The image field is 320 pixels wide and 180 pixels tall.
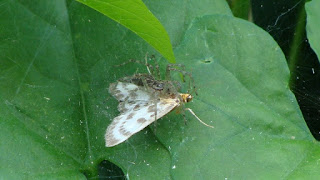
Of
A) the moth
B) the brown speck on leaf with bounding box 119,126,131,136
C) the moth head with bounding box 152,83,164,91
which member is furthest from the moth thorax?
the brown speck on leaf with bounding box 119,126,131,136

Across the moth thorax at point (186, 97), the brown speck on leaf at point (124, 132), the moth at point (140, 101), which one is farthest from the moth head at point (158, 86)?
the brown speck on leaf at point (124, 132)

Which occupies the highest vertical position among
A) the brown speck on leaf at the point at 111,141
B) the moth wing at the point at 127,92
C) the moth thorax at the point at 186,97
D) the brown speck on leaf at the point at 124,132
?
the moth thorax at the point at 186,97

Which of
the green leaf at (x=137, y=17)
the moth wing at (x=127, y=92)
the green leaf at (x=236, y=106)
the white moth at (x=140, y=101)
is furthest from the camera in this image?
the moth wing at (x=127, y=92)

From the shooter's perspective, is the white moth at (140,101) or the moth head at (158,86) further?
the moth head at (158,86)

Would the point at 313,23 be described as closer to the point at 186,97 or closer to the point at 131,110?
the point at 186,97

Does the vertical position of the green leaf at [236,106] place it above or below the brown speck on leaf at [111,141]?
above

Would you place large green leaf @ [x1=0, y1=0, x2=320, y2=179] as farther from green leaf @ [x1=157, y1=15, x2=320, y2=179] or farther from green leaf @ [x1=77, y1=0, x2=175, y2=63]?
green leaf @ [x1=77, y1=0, x2=175, y2=63]

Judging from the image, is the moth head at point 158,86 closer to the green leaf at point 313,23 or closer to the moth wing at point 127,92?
the moth wing at point 127,92

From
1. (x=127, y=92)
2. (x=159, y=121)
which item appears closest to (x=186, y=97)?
(x=159, y=121)
